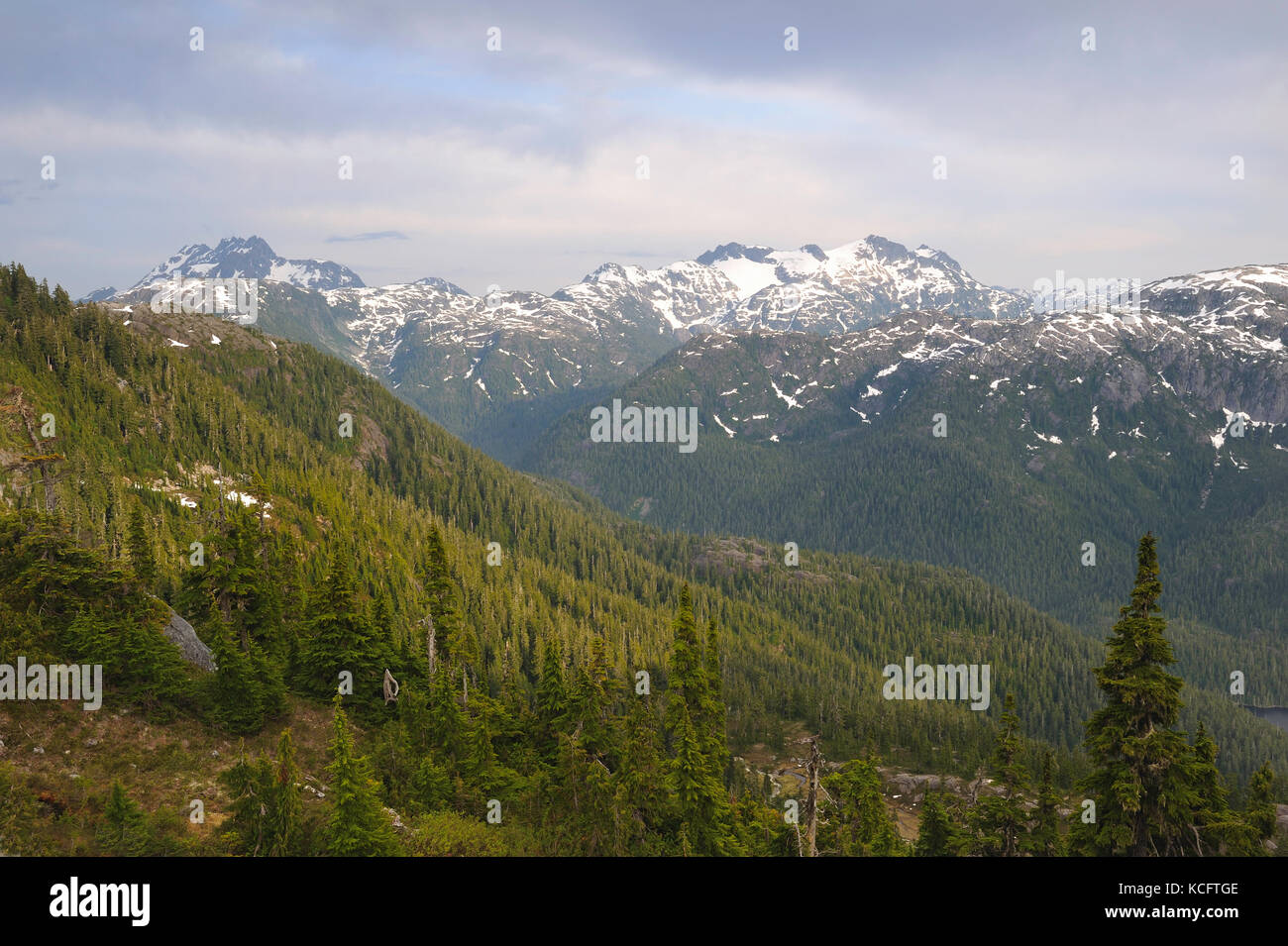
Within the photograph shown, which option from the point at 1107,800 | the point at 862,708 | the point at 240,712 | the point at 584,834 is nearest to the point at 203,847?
the point at 240,712

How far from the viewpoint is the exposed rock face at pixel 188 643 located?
50625mm

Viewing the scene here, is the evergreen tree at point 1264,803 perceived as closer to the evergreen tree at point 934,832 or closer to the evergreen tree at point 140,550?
the evergreen tree at point 934,832

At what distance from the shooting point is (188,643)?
2066 inches

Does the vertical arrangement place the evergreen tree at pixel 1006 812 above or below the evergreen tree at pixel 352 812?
below

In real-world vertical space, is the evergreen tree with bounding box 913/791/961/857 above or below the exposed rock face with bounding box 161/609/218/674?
below

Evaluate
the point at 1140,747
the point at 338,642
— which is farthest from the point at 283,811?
the point at 1140,747

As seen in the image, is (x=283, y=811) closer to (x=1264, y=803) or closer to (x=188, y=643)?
(x=188, y=643)

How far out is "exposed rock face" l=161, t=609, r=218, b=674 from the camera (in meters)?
50.6

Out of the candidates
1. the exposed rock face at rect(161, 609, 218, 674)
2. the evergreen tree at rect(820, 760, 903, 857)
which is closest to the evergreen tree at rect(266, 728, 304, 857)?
the exposed rock face at rect(161, 609, 218, 674)

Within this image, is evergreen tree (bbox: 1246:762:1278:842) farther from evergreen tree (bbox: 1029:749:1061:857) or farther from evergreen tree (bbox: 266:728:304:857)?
evergreen tree (bbox: 266:728:304:857)

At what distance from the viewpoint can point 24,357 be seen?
5782 inches

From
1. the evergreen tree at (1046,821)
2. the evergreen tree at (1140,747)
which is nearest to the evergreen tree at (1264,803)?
the evergreen tree at (1046,821)
